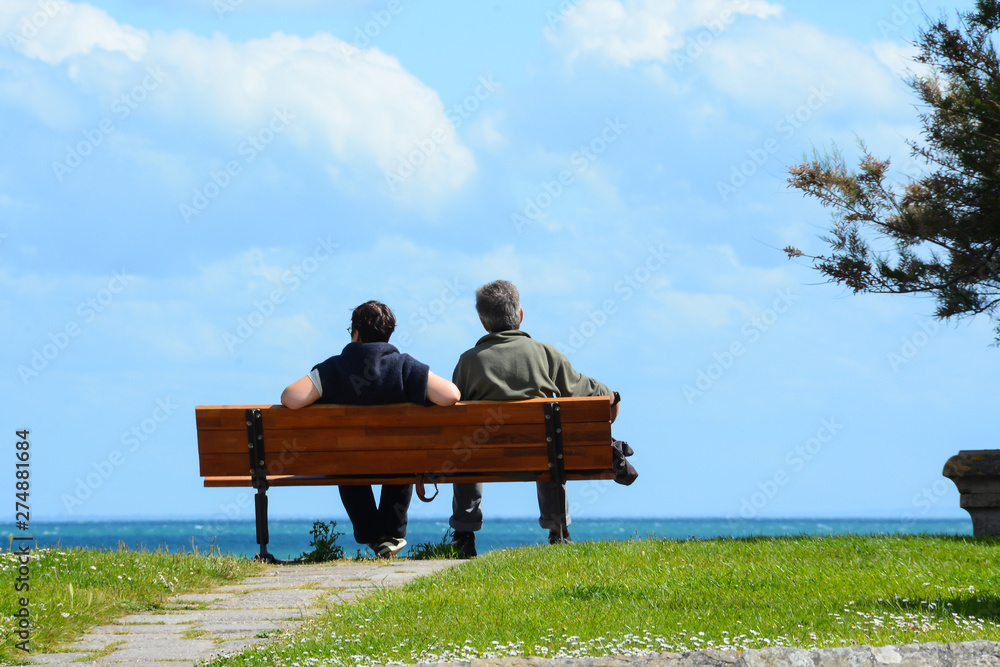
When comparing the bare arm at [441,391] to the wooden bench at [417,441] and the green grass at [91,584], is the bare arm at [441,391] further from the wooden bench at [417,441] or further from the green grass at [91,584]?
the green grass at [91,584]

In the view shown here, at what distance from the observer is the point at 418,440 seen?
7285 millimetres

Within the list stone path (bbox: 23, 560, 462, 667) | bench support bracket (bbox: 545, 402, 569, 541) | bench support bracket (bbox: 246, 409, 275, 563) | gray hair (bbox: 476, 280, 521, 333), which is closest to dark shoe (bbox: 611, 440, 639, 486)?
bench support bracket (bbox: 545, 402, 569, 541)

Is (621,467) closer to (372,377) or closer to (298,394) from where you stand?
(372,377)

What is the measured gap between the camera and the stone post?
28.0 ft

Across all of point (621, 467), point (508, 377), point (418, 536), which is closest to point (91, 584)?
point (508, 377)

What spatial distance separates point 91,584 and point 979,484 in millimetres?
7273

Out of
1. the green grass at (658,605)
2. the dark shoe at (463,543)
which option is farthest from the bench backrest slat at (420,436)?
the green grass at (658,605)

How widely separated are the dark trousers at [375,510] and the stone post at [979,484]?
16.0ft

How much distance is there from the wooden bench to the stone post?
3464 millimetres

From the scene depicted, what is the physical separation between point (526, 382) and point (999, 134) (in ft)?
16.2

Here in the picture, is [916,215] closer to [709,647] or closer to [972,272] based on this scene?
[972,272]

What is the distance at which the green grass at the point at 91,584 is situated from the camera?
489 centimetres

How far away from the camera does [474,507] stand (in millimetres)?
7723

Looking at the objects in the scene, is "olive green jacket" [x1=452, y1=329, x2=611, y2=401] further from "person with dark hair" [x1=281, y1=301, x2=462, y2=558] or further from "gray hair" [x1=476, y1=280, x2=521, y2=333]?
"person with dark hair" [x1=281, y1=301, x2=462, y2=558]
